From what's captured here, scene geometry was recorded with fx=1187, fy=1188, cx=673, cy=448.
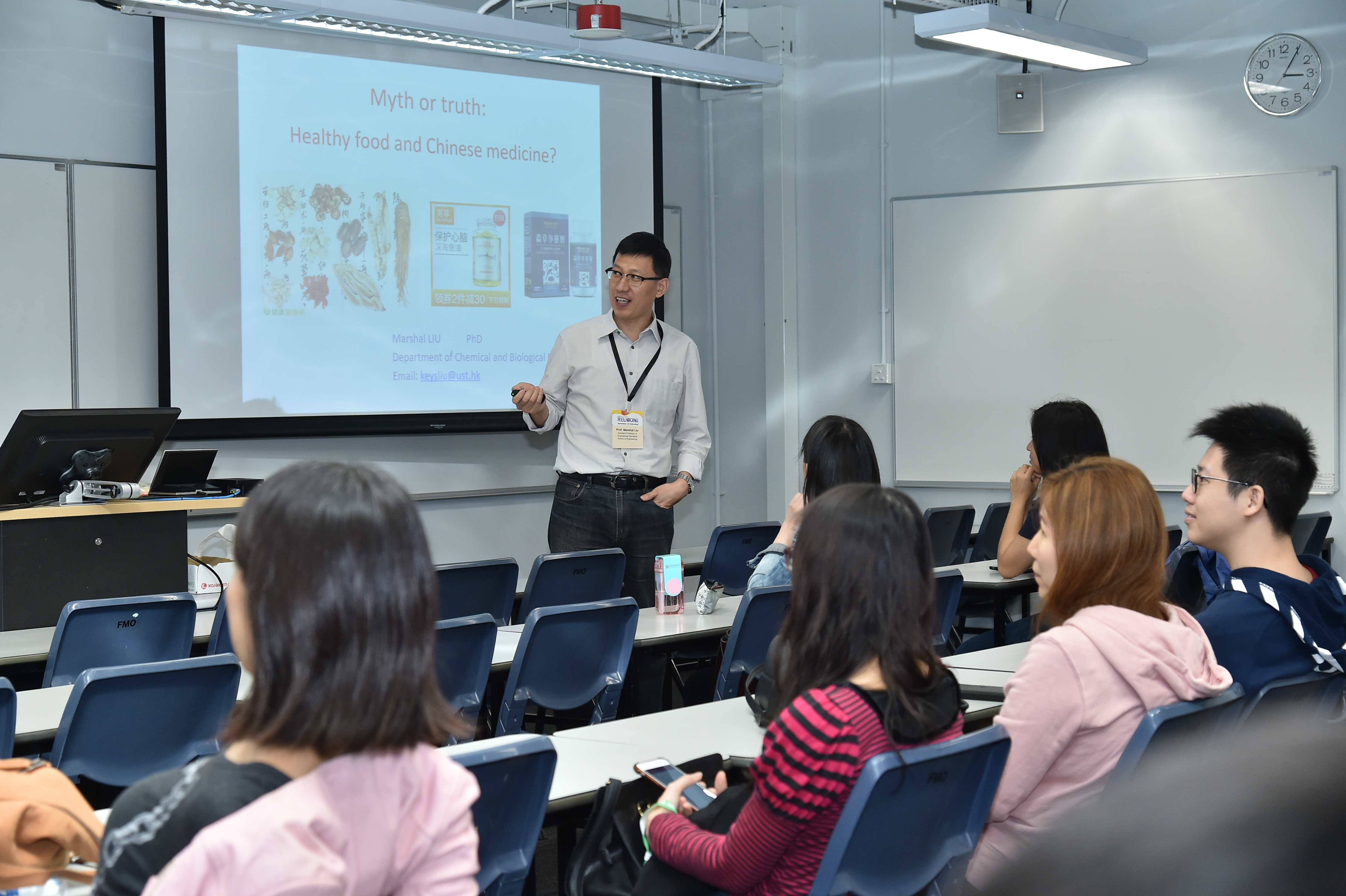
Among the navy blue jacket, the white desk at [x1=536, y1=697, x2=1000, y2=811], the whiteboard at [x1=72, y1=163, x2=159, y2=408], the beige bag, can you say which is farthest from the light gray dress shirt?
the beige bag

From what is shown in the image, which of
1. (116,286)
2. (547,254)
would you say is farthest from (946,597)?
(116,286)

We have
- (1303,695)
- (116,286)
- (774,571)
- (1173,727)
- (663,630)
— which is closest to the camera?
(1173,727)

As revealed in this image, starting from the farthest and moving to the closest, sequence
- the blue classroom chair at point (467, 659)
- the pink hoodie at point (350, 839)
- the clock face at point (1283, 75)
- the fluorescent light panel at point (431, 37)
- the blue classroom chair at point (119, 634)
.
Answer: the clock face at point (1283, 75) < the fluorescent light panel at point (431, 37) < the blue classroom chair at point (119, 634) < the blue classroom chair at point (467, 659) < the pink hoodie at point (350, 839)

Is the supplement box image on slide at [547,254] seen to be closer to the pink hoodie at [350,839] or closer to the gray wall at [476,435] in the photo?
the gray wall at [476,435]

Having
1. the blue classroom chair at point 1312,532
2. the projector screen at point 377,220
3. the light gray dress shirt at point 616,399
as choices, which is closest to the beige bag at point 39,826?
the light gray dress shirt at point 616,399

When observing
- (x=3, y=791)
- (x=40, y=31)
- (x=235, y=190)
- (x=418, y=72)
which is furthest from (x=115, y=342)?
(x=3, y=791)

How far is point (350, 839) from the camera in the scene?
1.12m

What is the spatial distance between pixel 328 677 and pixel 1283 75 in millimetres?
5826

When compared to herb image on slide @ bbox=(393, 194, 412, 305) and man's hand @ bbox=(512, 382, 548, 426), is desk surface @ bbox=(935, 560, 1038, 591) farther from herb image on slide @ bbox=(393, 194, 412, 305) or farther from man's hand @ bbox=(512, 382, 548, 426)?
herb image on slide @ bbox=(393, 194, 412, 305)

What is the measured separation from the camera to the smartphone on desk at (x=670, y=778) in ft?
6.44

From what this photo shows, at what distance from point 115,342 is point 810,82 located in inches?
158

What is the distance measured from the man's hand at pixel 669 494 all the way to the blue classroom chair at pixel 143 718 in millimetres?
2332

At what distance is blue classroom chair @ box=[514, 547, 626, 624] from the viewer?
12.5 feet

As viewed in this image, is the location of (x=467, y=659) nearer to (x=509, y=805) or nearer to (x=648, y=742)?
(x=648, y=742)
